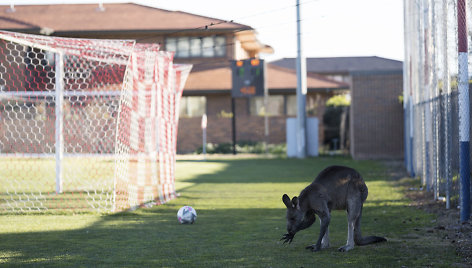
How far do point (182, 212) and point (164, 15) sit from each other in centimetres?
3410

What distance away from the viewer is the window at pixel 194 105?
40594mm

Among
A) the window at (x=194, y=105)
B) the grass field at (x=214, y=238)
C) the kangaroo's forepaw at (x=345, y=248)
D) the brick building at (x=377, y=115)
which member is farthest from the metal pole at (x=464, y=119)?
the window at (x=194, y=105)

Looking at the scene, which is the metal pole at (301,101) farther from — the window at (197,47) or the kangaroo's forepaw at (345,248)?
the kangaroo's forepaw at (345,248)

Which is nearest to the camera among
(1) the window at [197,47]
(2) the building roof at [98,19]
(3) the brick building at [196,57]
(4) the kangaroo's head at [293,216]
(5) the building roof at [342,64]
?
(4) the kangaroo's head at [293,216]

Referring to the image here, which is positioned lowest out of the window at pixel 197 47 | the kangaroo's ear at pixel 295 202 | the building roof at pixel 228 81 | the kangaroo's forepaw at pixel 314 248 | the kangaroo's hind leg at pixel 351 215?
the kangaroo's forepaw at pixel 314 248

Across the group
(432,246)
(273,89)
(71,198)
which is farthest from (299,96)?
(432,246)

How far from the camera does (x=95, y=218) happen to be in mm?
10867

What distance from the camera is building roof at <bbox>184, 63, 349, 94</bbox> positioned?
3931 cm

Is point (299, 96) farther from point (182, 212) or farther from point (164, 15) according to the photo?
point (182, 212)

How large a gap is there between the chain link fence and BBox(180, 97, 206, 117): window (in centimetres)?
2210

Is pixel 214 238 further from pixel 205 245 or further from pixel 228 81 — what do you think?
pixel 228 81

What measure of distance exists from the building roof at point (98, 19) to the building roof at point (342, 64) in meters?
24.6

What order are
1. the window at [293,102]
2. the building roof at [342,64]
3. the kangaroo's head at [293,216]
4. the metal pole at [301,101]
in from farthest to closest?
the building roof at [342,64] → the window at [293,102] → the metal pole at [301,101] → the kangaroo's head at [293,216]

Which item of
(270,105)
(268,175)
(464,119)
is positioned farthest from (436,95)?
(270,105)
